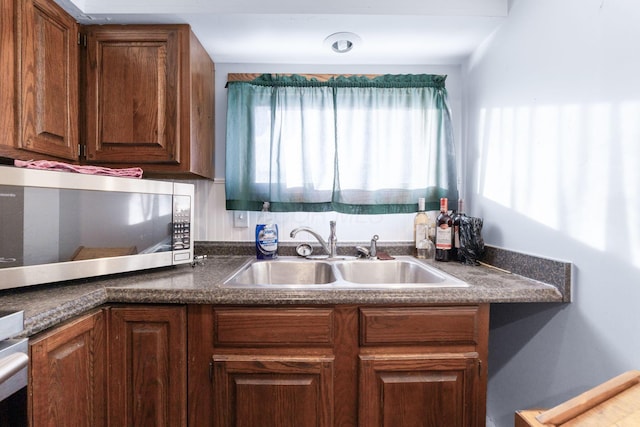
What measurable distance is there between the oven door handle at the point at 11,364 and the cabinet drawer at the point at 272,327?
476mm

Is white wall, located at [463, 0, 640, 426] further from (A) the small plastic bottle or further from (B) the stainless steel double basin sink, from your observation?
(A) the small plastic bottle

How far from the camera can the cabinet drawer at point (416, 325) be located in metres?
1.05

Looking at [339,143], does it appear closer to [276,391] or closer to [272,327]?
[272,327]

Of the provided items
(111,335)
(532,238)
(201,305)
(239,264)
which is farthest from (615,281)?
(111,335)

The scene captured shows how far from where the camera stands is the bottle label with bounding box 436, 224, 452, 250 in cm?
157

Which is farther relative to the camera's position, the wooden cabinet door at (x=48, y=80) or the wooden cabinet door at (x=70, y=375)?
the wooden cabinet door at (x=48, y=80)

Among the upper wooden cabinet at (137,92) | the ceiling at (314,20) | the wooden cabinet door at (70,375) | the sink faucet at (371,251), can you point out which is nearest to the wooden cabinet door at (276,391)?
the wooden cabinet door at (70,375)

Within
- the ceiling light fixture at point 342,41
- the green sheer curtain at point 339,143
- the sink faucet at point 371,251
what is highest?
the ceiling light fixture at point 342,41

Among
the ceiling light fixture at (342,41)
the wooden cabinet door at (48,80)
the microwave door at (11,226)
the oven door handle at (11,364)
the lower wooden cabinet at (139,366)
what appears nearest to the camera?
the oven door handle at (11,364)

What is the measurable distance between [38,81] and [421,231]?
1832 mm

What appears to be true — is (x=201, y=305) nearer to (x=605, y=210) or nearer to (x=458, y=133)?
(x=605, y=210)

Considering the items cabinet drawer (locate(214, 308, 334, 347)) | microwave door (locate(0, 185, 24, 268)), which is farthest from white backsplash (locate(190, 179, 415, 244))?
microwave door (locate(0, 185, 24, 268))

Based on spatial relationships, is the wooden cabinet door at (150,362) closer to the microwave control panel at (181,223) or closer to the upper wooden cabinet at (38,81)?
the microwave control panel at (181,223)

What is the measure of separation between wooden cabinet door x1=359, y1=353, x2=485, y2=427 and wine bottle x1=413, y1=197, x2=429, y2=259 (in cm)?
70
